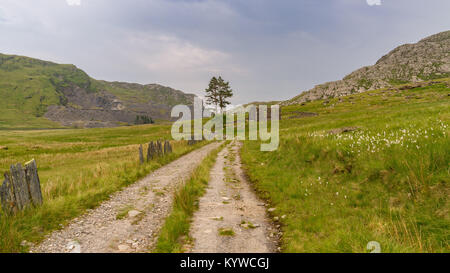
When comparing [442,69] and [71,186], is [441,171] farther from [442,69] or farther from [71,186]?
[442,69]

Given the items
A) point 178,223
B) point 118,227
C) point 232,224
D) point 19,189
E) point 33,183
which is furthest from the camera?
point 33,183

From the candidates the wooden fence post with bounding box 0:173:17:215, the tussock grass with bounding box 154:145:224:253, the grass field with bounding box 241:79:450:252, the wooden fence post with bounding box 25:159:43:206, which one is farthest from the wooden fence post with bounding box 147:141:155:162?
the grass field with bounding box 241:79:450:252

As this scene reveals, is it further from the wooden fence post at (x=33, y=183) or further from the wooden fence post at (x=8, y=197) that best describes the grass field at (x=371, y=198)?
the wooden fence post at (x=33, y=183)

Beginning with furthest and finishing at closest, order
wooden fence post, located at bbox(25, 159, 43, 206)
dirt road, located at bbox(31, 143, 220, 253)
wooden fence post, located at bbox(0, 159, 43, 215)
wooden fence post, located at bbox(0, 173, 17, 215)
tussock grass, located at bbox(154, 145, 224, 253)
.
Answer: wooden fence post, located at bbox(25, 159, 43, 206) → wooden fence post, located at bbox(0, 159, 43, 215) → wooden fence post, located at bbox(0, 173, 17, 215) → dirt road, located at bbox(31, 143, 220, 253) → tussock grass, located at bbox(154, 145, 224, 253)

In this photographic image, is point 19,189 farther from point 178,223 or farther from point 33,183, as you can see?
point 178,223

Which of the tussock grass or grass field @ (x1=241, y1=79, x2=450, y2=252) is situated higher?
grass field @ (x1=241, y1=79, x2=450, y2=252)

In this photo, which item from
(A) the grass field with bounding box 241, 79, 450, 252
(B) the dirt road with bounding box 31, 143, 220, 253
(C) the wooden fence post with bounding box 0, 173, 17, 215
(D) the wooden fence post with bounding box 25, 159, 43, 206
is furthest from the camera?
(D) the wooden fence post with bounding box 25, 159, 43, 206

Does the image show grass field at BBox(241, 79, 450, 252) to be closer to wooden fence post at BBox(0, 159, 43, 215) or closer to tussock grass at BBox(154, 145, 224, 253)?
tussock grass at BBox(154, 145, 224, 253)

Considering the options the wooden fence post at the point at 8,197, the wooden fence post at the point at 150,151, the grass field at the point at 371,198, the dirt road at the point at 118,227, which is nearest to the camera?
the grass field at the point at 371,198

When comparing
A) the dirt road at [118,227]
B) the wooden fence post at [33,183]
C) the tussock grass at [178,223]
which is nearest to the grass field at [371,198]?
the tussock grass at [178,223]

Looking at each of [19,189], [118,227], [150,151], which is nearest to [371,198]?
[118,227]

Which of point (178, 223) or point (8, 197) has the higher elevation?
point (8, 197)

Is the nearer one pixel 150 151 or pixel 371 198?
pixel 371 198
